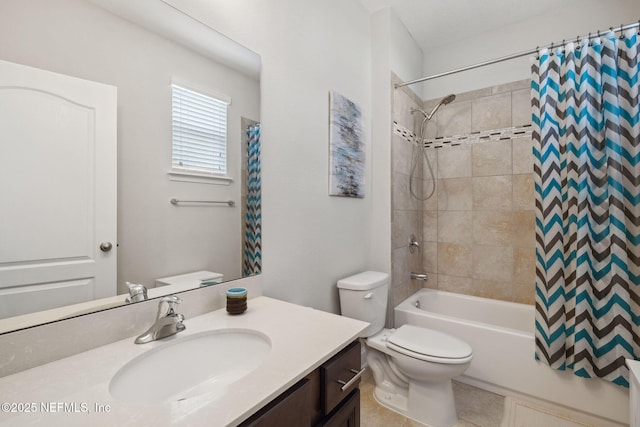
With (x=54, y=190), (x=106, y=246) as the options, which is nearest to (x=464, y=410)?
(x=106, y=246)

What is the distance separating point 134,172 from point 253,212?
49 centimetres

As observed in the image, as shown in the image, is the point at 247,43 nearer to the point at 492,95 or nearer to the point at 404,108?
the point at 404,108

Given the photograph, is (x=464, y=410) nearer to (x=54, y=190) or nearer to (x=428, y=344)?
(x=428, y=344)

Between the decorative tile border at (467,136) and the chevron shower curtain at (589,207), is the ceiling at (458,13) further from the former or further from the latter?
the decorative tile border at (467,136)

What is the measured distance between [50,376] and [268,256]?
818mm

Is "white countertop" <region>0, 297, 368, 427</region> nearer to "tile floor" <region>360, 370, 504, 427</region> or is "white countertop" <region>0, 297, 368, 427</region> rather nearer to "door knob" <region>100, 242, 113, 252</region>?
"door knob" <region>100, 242, 113, 252</region>

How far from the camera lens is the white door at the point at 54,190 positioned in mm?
687

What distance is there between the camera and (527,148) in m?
2.29

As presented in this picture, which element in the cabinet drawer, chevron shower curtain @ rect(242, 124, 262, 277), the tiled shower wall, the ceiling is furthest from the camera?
the tiled shower wall

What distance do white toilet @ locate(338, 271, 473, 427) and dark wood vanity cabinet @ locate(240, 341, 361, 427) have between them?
2.31ft

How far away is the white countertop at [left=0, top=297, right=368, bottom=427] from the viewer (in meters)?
0.53

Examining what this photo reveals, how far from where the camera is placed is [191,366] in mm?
870

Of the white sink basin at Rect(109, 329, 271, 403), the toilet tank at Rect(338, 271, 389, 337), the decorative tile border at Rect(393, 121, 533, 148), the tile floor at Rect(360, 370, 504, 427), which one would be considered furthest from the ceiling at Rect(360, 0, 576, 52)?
the tile floor at Rect(360, 370, 504, 427)

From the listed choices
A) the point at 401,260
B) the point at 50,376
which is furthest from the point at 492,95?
the point at 50,376
